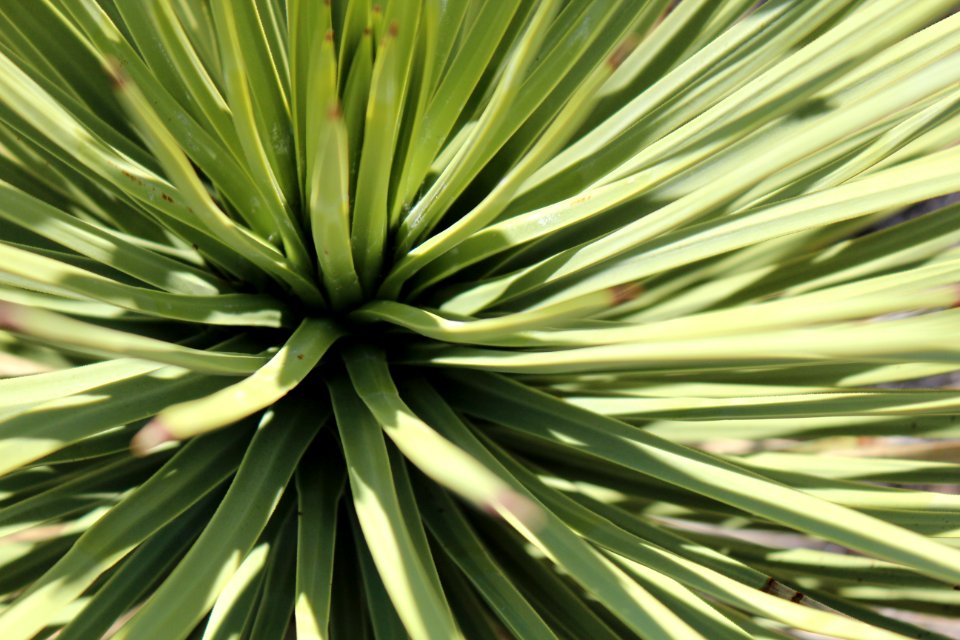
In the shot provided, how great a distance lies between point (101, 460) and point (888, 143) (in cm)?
81

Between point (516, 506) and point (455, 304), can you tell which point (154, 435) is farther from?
point (455, 304)

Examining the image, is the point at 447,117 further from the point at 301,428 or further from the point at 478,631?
the point at 478,631

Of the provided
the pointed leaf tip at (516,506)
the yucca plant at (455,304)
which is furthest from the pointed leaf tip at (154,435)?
the pointed leaf tip at (516,506)

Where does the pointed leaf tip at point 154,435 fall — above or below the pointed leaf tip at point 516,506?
below

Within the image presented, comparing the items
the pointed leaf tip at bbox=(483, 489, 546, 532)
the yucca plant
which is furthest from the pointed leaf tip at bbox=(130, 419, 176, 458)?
the pointed leaf tip at bbox=(483, 489, 546, 532)

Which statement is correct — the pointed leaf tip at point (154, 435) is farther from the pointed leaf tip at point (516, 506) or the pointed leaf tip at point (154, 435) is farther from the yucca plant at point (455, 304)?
the pointed leaf tip at point (516, 506)

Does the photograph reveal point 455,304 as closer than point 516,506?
No

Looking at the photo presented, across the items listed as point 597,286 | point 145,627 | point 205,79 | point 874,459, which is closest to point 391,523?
point 145,627

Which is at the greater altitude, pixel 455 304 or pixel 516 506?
pixel 455 304

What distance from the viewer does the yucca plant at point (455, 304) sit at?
532mm

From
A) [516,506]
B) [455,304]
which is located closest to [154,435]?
[516,506]

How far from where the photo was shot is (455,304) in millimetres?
729

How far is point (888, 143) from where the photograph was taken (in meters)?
0.75

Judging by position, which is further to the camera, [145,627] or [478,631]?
[478,631]
